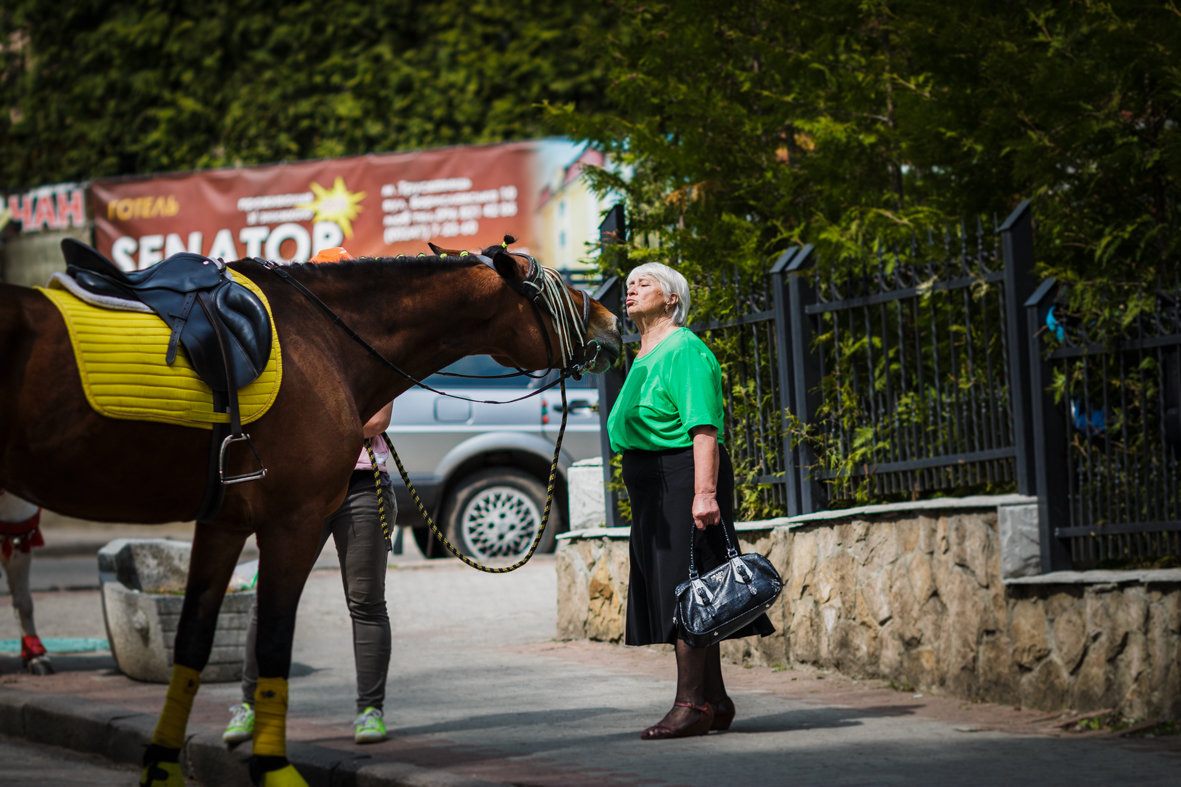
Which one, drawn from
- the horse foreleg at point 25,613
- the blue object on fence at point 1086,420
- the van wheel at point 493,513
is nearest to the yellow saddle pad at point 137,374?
the blue object on fence at point 1086,420

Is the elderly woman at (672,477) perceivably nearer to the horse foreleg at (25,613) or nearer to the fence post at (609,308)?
the fence post at (609,308)

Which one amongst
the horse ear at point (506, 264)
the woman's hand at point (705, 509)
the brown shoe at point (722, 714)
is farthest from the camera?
the brown shoe at point (722, 714)

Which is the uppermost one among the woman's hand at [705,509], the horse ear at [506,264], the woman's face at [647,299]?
the horse ear at [506,264]

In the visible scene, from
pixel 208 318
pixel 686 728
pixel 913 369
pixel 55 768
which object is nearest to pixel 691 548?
pixel 686 728

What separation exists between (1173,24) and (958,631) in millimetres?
3020

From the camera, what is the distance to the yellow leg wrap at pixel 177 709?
5.72m

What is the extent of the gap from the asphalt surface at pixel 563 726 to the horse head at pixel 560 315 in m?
1.58

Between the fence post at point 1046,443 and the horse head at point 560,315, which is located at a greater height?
the horse head at point 560,315

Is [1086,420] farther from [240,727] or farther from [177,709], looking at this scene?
[177,709]

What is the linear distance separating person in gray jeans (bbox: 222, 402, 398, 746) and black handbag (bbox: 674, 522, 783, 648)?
1312 millimetres

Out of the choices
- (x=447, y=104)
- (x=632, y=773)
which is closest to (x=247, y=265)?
(x=632, y=773)

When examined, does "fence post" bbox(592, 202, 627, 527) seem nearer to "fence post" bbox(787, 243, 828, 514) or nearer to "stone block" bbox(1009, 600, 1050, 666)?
"fence post" bbox(787, 243, 828, 514)

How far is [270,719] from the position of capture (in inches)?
219

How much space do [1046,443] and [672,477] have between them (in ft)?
5.83
